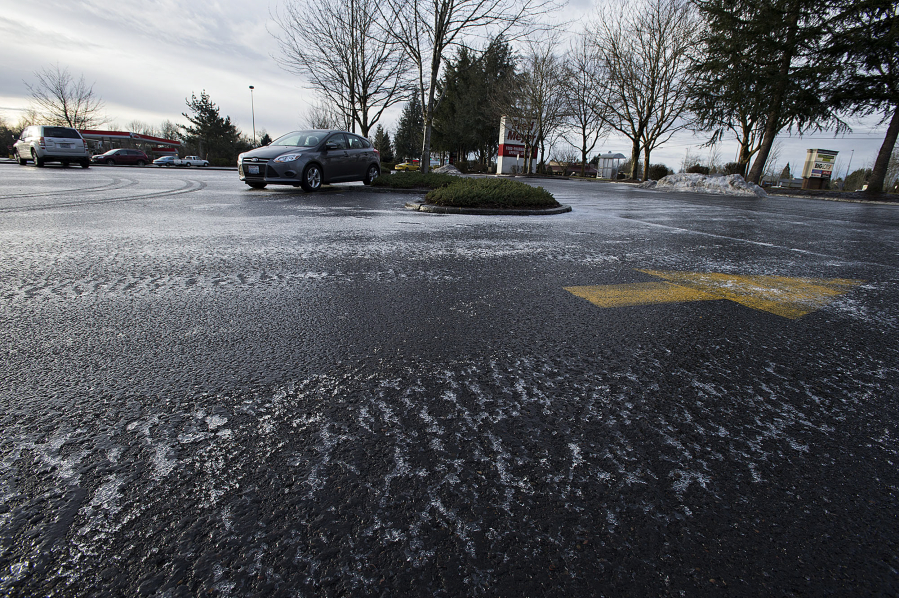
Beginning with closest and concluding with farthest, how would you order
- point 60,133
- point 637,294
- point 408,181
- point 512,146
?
point 637,294 < point 408,181 < point 60,133 < point 512,146

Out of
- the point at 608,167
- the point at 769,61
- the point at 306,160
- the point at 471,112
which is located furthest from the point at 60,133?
the point at 608,167

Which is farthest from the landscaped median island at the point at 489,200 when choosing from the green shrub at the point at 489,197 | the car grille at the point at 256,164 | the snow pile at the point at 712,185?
the snow pile at the point at 712,185

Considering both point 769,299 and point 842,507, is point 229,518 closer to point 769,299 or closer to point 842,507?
point 842,507

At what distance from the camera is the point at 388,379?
6.57ft

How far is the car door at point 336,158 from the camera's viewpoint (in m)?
12.7

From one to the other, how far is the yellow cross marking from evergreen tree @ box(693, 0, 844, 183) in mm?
23662

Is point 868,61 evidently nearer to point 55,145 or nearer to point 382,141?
point 55,145

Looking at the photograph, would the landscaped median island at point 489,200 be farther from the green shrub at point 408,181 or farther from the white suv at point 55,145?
the white suv at point 55,145

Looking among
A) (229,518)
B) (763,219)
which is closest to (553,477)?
(229,518)

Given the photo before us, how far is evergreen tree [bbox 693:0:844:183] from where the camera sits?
21.5 metres

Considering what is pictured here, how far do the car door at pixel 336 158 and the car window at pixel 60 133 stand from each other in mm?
15754

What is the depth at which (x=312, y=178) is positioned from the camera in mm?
12398

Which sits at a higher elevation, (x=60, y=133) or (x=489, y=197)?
(x=60, y=133)

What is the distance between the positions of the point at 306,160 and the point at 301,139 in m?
0.97
